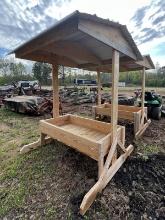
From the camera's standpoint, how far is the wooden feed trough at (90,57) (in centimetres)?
201

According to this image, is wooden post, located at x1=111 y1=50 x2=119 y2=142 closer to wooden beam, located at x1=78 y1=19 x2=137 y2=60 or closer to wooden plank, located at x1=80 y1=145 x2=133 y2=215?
wooden beam, located at x1=78 y1=19 x2=137 y2=60

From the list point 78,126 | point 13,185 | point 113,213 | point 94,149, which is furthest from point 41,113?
point 113,213

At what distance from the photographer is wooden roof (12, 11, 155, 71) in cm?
189

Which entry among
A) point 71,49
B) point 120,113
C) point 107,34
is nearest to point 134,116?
point 120,113

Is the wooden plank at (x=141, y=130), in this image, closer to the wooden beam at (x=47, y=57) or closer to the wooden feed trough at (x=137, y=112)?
the wooden feed trough at (x=137, y=112)

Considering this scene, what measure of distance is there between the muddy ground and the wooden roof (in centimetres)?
201

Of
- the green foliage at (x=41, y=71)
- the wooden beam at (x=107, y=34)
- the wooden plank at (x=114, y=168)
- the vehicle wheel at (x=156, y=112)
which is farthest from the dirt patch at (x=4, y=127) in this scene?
the green foliage at (x=41, y=71)

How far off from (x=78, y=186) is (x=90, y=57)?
2585 mm

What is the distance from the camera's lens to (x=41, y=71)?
27141 mm

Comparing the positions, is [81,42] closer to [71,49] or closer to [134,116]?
[71,49]

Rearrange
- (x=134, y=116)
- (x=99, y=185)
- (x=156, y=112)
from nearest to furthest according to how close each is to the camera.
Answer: (x=99, y=185)
(x=134, y=116)
(x=156, y=112)

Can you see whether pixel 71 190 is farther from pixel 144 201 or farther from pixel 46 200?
pixel 144 201

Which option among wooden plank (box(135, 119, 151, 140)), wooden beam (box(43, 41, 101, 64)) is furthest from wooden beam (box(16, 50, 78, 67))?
wooden plank (box(135, 119, 151, 140))

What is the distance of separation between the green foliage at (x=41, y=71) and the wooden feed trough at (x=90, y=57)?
2383 cm
